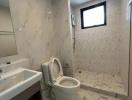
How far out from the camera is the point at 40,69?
69.6 inches

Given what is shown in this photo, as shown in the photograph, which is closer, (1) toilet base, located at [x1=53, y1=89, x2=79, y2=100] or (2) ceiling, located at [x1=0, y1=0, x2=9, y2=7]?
(2) ceiling, located at [x1=0, y1=0, x2=9, y2=7]

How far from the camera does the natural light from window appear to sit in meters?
2.49

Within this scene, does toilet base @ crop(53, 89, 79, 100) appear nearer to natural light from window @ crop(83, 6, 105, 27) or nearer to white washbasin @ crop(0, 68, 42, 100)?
white washbasin @ crop(0, 68, 42, 100)

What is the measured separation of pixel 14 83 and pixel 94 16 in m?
2.49

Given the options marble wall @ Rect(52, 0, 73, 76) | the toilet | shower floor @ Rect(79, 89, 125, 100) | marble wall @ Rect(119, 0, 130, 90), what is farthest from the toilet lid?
marble wall @ Rect(119, 0, 130, 90)

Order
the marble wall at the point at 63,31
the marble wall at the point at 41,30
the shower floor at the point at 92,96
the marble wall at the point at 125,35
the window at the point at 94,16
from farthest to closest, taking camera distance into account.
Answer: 1. the window at the point at 94,16
2. the marble wall at the point at 63,31
3. the shower floor at the point at 92,96
4. the marble wall at the point at 125,35
5. the marble wall at the point at 41,30

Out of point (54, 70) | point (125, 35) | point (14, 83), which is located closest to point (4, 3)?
point (14, 83)

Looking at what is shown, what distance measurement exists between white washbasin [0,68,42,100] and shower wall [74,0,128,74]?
196 centimetres

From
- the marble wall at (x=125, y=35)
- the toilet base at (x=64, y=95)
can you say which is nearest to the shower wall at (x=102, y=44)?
the marble wall at (x=125, y=35)

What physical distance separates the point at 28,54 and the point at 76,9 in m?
2.03

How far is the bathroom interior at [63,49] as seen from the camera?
48.7 inches

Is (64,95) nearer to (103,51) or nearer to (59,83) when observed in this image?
(59,83)

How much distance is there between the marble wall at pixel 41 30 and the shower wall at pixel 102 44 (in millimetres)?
949

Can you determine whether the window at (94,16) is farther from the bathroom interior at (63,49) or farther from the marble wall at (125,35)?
the marble wall at (125,35)
